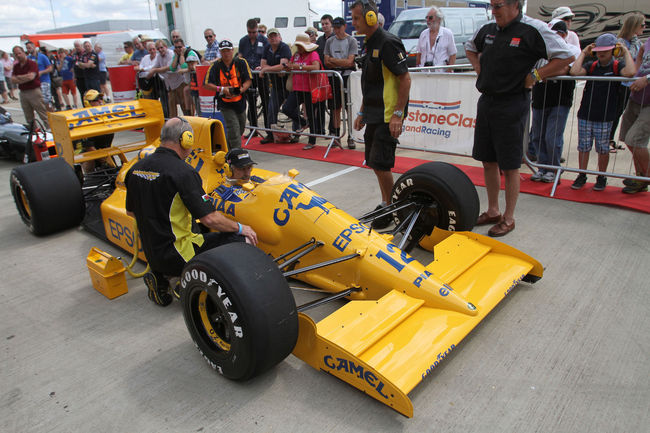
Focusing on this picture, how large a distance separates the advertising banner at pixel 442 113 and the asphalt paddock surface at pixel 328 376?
302 cm

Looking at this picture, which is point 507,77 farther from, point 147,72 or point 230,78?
point 147,72

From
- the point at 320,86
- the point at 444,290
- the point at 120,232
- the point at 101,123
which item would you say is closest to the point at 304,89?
the point at 320,86

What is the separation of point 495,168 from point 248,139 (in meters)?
5.99

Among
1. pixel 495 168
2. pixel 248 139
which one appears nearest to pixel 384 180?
pixel 495 168

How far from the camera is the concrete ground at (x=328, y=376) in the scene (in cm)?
253

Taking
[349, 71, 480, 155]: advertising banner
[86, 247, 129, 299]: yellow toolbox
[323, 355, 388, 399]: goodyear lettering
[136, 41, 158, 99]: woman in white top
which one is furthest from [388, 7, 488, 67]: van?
[323, 355, 388, 399]: goodyear lettering

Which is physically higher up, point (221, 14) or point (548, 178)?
point (221, 14)

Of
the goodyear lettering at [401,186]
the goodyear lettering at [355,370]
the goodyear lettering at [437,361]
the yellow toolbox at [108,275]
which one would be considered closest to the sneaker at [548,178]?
the goodyear lettering at [401,186]

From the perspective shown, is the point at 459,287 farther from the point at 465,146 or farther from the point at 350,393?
the point at 465,146

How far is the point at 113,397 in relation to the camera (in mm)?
2787

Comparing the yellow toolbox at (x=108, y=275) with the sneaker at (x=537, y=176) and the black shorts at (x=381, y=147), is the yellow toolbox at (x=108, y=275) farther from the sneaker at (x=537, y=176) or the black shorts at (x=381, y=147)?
the sneaker at (x=537, y=176)

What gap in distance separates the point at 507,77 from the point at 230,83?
4.59 meters

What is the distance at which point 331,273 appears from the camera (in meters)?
3.40

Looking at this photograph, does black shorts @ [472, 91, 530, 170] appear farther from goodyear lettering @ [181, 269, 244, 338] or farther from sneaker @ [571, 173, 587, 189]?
goodyear lettering @ [181, 269, 244, 338]
